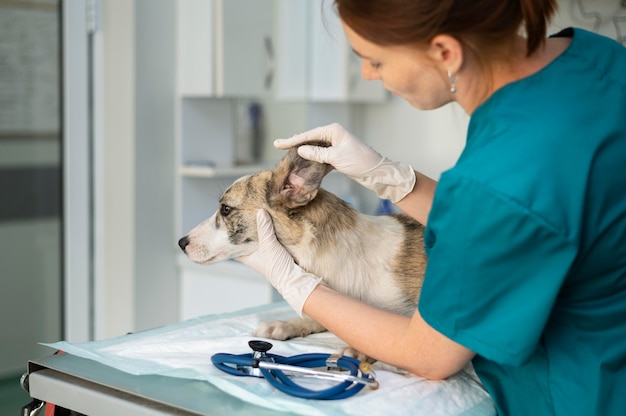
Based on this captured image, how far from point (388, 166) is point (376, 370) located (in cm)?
33

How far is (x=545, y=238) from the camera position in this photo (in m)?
0.90

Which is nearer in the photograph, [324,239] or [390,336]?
[390,336]

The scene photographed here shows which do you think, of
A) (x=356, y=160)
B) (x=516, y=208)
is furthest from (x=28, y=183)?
(x=516, y=208)

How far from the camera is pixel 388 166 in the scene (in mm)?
1277

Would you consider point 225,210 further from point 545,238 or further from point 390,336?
point 545,238

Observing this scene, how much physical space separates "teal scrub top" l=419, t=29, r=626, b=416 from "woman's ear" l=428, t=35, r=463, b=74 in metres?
0.06

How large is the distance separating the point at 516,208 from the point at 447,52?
23cm

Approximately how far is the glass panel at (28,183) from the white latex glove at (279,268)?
4.87 feet

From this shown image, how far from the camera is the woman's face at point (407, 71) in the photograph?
1017 mm

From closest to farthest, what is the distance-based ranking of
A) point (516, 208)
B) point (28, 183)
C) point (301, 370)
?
point (516, 208), point (301, 370), point (28, 183)

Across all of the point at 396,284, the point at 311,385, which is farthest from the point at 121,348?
the point at 396,284

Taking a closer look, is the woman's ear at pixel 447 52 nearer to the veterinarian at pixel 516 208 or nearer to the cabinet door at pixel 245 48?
the veterinarian at pixel 516 208

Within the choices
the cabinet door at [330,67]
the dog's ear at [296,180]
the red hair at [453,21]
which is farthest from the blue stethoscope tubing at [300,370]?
the cabinet door at [330,67]

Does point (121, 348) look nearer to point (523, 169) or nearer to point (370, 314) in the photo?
point (370, 314)
